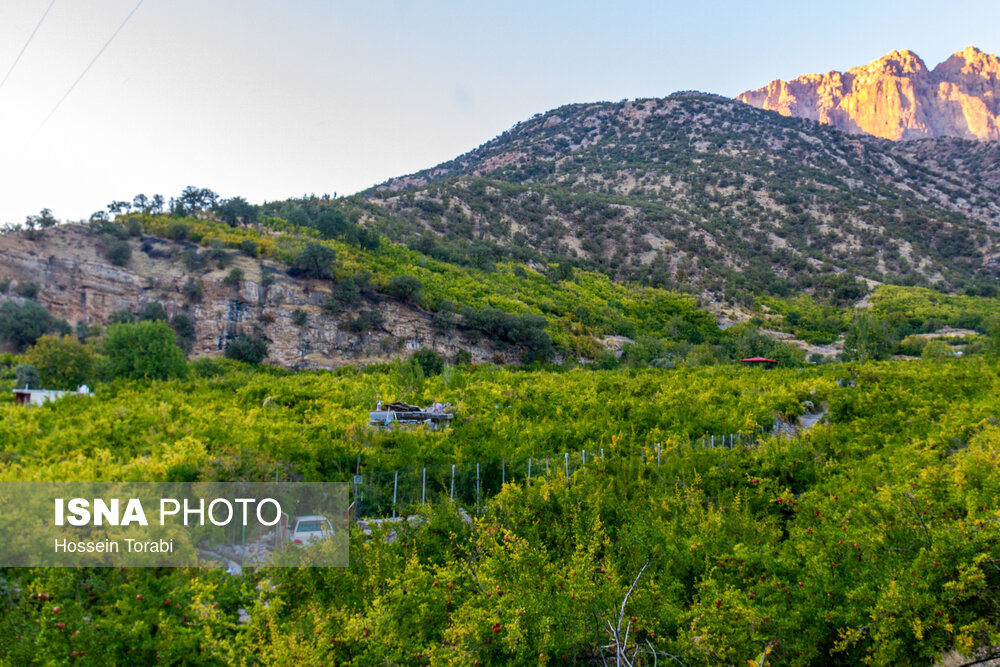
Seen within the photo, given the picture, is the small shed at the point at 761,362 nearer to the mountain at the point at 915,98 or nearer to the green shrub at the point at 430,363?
the green shrub at the point at 430,363

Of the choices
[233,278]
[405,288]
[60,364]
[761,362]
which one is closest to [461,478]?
[60,364]

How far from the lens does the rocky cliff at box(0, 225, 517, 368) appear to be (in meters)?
30.2

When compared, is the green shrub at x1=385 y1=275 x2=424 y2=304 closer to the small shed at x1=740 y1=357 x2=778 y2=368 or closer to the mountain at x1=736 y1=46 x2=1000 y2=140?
the small shed at x1=740 y1=357 x2=778 y2=368

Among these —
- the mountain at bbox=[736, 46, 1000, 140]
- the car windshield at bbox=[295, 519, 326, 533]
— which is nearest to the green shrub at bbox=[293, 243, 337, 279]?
the car windshield at bbox=[295, 519, 326, 533]

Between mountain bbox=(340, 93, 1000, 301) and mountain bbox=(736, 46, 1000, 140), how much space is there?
65921mm

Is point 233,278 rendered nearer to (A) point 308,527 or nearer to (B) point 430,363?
(B) point 430,363

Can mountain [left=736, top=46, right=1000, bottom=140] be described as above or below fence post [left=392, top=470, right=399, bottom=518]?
above

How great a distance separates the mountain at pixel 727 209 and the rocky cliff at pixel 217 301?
14326 millimetres

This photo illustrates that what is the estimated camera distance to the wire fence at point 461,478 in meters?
10.5

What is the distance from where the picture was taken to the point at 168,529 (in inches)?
281

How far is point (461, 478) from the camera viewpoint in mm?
11414

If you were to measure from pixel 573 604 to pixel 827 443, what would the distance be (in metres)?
8.00

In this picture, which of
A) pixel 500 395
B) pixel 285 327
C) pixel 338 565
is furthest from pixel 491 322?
pixel 338 565

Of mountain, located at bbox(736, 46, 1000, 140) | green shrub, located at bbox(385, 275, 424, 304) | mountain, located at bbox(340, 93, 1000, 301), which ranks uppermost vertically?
mountain, located at bbox(736, 46, 1000, 140)
